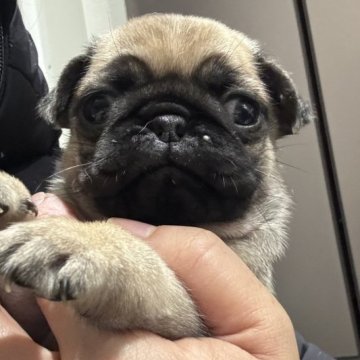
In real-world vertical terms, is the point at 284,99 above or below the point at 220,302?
above

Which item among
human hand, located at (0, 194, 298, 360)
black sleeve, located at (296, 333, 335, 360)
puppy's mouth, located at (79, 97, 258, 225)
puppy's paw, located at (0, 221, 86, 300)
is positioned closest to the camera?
puppy's paw, located at (0, 221, 86, 300)

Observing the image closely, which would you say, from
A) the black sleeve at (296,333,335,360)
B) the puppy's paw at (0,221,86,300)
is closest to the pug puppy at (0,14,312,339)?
the puppy's paw at (0,221,86,300)

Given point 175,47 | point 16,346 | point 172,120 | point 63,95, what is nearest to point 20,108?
point 63,95

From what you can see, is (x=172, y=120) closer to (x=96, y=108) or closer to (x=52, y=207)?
(x=96, y=108)

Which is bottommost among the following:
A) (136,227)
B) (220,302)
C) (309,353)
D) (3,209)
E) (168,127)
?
(309,353)

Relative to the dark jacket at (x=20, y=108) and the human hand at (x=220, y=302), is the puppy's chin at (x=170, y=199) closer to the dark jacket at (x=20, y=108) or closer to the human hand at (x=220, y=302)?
the human hand at (x=220, y=302)

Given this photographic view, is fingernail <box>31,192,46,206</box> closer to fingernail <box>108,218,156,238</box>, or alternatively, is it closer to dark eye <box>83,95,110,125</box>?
dark eye <box>83,95,110,125</box>
